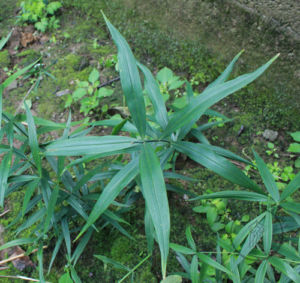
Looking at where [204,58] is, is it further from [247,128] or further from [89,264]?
[89,264]

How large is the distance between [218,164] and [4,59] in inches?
105

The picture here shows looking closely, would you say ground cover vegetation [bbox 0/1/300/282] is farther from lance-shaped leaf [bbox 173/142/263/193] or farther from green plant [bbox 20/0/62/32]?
green plant [bbox 20/0/62/32]

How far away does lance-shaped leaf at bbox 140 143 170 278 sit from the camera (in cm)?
69

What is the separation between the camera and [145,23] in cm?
230

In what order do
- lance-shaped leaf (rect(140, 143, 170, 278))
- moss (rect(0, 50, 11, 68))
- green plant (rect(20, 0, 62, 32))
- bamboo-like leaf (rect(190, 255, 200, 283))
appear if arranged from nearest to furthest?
lance-shaped leaf (rect(140, 143, 170, 278)) → bamboo-like leaf (rect(190, 255, 200, 283)) → moss (rect(0, 50, 11, 68)) → green plant (rect(20, 0, 62, 32))

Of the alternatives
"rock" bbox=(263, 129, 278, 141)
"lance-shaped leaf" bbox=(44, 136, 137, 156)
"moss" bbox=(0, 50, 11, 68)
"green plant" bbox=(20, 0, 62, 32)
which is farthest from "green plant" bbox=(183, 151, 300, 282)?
"green plant" bbox=(20, 0, 62, 32)

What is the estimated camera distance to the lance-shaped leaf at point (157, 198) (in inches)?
27.2

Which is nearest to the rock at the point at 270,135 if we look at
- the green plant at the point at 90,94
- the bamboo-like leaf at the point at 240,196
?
the bamboo-like leaf at the point at 240,196

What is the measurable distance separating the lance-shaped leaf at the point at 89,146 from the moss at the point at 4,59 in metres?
2.25

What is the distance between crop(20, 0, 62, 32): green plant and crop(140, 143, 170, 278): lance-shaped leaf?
101 inches

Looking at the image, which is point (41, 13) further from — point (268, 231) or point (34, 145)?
point (268, 231)

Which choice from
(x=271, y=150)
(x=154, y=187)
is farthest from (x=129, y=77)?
(x=271, y=150)

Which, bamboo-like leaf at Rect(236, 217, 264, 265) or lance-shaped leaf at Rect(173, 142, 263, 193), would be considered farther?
bamboo-like leaf at Rect(236, 217, 264, 265)

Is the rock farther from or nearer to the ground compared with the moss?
nearer to the ground
